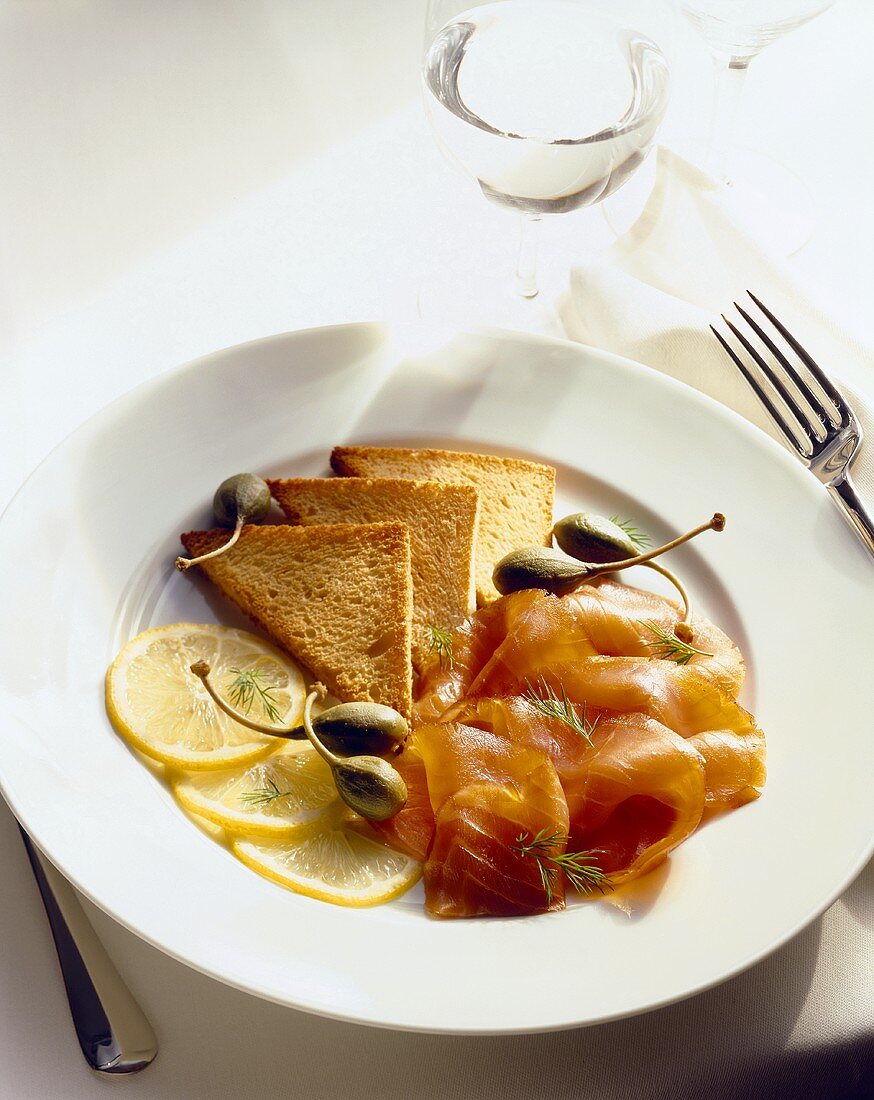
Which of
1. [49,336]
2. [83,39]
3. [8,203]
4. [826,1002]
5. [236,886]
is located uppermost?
[83,39]

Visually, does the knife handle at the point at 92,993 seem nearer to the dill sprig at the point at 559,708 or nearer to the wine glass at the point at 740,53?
the dill sprig at the point at 559,708

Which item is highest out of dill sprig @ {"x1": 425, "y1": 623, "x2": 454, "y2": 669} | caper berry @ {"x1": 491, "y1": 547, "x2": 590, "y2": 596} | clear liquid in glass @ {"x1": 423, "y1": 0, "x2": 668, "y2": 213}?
clear liquid in glass @ {"x1": 423, "y1": 0, "x2": 668, "y2": 213}

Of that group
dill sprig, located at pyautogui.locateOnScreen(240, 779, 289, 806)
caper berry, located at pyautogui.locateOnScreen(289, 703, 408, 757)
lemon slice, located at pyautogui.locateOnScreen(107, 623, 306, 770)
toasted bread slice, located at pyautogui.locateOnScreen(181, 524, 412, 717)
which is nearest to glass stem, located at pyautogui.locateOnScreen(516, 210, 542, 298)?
toasted bread slice, located at pyautogui.locateOnScreen(181, 524, 412, 717)

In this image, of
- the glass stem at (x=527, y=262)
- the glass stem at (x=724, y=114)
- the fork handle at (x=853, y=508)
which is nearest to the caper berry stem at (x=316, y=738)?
the fork handle at (x=853, y=508)

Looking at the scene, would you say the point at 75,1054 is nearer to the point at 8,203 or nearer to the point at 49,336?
the point at 49,336

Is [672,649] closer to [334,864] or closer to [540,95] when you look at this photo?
[334,864]

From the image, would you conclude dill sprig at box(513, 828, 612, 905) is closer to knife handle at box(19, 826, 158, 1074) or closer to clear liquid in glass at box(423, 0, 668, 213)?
knife handle at box(19, 826, 158, 1074)

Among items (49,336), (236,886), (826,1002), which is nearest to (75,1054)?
(236,886)
